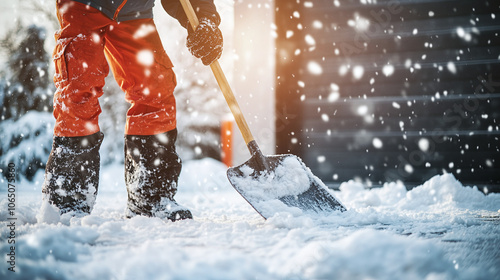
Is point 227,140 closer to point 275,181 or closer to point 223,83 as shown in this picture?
point 223,83

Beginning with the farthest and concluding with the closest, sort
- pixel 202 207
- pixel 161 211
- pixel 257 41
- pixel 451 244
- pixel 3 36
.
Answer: pixel 3 36 < pixel 257 41 < pixel 202 207 < pixel 161 211 < pixel 451 244

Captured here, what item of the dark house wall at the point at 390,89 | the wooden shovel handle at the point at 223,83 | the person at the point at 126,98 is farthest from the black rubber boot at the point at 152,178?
the dark house wall at the point at 390,89

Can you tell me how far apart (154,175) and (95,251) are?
672 millimetres

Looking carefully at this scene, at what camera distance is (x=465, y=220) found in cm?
176

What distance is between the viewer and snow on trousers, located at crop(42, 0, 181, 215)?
5.41 ft

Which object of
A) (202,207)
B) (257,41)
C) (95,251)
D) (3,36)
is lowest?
(202,207)

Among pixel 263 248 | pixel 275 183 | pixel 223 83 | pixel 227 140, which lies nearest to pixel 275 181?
pixel 275 183

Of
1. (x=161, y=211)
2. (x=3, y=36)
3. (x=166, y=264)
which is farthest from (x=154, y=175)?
(x=3, y=36)

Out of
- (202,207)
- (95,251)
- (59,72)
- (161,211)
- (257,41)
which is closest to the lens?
(95,251)

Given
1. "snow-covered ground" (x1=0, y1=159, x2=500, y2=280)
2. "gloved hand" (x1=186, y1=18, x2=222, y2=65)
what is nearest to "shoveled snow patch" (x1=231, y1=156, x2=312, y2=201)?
"snow-covered ground" (x1=0, y1=159, x2=500, y2=280)

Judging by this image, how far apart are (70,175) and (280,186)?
36.2 inches

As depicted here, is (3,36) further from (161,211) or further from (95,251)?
(95,251)

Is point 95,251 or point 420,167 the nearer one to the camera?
point 95,251

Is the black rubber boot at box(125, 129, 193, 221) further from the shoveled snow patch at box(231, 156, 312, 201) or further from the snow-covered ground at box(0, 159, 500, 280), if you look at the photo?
Answer: the shoveled snow patch at box(231, 156, 312, 201)
